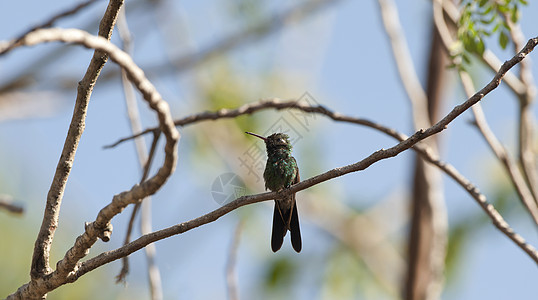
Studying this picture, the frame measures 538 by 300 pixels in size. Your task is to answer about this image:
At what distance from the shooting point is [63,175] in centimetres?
270

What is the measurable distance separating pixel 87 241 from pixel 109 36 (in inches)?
34.9

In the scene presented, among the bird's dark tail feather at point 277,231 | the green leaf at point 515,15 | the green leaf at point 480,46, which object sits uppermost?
the green leaf at point 515,15

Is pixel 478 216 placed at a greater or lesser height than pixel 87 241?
greater

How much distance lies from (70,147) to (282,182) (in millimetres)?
2300

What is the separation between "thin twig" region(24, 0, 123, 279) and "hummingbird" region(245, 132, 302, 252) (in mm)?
1818

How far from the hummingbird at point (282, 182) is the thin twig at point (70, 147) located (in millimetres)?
1818

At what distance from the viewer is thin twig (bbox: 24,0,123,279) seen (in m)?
2.61

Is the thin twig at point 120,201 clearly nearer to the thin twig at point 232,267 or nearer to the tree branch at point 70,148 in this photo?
the tree branch at point 70,148

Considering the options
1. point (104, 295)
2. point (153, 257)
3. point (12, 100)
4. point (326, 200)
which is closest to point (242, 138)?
point (326, 200)

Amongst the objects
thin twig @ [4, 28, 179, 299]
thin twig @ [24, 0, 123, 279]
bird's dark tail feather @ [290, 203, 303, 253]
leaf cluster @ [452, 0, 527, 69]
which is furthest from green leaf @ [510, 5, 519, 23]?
thin twig @ [24, 0, 123, 279]

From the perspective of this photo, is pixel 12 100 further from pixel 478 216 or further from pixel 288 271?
pixel 478 216

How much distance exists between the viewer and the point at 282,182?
4.76 m

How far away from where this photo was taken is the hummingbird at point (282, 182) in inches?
179

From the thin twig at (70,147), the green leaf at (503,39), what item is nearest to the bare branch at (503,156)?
the green leaf at (503,39)
